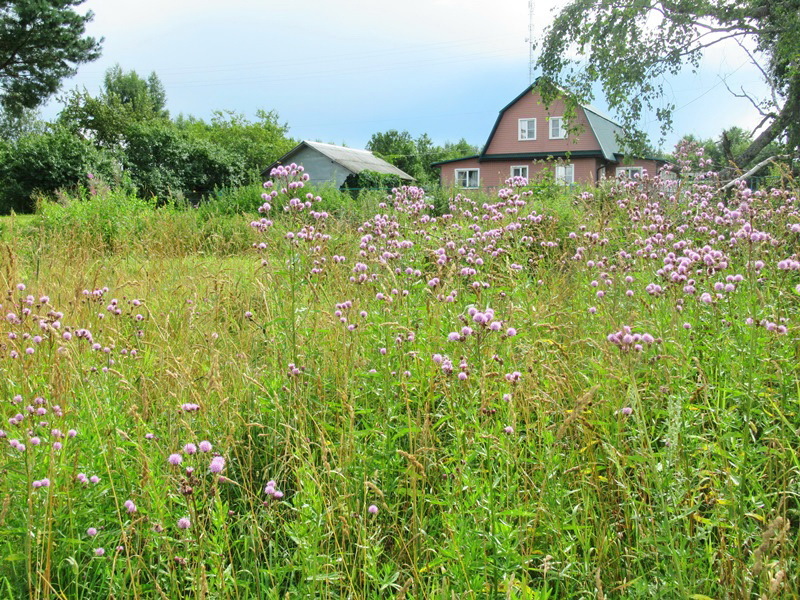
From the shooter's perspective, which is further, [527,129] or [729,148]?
[527,129]

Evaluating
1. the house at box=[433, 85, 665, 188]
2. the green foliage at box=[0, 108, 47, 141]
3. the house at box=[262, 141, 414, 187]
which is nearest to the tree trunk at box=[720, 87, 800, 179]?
the house at box=[433, 85, 665, 188]

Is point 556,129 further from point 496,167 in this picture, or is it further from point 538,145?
point 496,167

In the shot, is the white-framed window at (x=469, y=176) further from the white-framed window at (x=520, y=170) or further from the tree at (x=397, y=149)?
the tree at (x=397, y=149)

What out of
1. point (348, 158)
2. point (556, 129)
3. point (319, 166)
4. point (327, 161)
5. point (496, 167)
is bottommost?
point (496, 167)

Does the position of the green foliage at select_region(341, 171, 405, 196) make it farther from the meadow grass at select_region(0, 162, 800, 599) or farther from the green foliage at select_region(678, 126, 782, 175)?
the meadow grass at select_region(0, 162, 800, 599)

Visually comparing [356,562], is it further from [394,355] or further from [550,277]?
[550,277]

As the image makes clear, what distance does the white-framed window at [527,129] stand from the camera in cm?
3394

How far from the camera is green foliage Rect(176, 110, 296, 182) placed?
165 ft

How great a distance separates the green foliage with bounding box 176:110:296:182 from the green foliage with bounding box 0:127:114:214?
2198cm

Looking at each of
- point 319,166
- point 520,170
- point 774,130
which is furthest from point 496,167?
point 774,130

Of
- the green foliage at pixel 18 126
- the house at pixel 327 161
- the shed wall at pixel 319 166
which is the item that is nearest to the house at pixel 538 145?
the house at pixel 327 161

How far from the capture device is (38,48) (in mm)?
20828

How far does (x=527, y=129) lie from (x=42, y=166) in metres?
24.7

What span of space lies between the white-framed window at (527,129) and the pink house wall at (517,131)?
0.17 m
